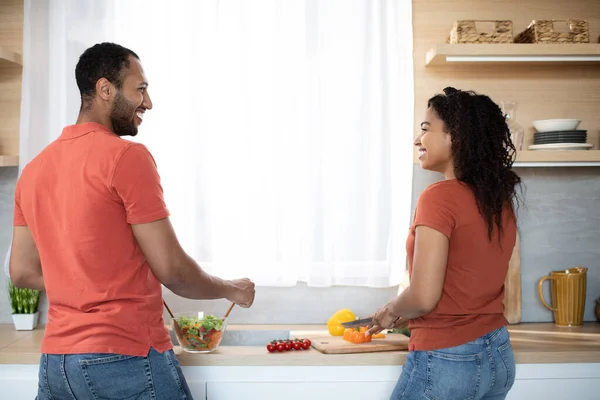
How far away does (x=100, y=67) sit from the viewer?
1.66 metres

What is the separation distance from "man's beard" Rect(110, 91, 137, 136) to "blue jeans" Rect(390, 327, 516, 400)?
0.94 metres

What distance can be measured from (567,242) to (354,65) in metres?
1.10

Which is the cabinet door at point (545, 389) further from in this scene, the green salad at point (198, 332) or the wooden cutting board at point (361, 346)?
the green salad at point (198, 332)

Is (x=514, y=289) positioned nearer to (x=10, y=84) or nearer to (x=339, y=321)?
(x=339, y=321)

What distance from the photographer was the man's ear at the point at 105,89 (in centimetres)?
166

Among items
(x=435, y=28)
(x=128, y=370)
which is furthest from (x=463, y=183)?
(x=435, y=28)

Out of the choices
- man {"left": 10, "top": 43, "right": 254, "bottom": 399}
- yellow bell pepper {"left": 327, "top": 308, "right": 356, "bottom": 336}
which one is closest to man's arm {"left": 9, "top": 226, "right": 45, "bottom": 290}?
man {"left": 10, "top": 43, "right": 254, "bottom": 399}

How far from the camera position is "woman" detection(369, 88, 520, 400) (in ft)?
5.64

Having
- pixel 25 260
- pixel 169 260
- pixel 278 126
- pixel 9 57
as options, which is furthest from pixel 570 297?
pixel 9 57

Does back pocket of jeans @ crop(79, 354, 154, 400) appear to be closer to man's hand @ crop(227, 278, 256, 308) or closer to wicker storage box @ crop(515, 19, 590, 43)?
man's hand @ crop(227, 278, 256, 308)

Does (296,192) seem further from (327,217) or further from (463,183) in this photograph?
(463,183)

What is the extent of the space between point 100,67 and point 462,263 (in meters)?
1.00

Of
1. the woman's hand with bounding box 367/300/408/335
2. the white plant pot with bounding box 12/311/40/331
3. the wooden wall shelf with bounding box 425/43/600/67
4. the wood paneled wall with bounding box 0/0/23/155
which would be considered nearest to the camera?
the woman's hand with bounding box 367/300/408/335

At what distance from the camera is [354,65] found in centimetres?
271
